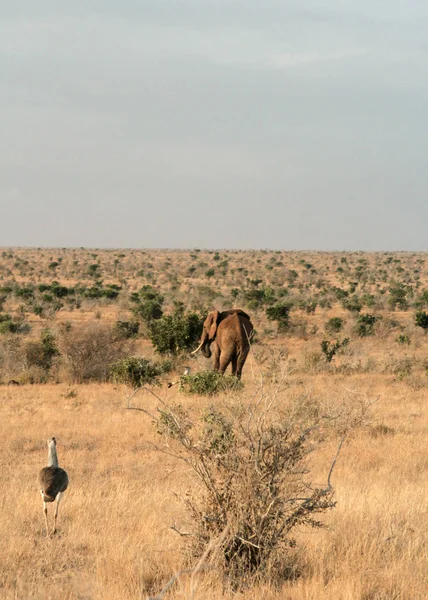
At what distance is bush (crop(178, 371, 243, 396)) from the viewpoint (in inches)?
579

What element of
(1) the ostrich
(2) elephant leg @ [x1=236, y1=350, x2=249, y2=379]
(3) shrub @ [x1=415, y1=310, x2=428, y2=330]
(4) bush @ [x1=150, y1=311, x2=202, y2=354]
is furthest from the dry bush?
(3) shrub @ [x1=415, y1=310, x2=428, y2=330]

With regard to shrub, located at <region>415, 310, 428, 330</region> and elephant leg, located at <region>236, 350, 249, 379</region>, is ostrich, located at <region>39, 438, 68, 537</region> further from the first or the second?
shrub, located at <region>415, 310, 428, 330</region>

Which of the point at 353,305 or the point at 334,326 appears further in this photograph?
the point at 353,305

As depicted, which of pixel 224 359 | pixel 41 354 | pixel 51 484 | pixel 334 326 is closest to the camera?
pixel 51 484

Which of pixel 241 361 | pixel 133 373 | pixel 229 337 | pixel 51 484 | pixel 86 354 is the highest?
pixel 229 337

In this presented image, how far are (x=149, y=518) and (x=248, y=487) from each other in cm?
172

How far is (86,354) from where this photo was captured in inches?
724

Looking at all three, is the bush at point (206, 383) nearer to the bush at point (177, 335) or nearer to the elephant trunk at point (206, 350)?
the elephant trunk at point (206, 350)

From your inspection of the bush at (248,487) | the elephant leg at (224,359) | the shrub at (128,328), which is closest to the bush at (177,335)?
the elephant leg at (224,359)

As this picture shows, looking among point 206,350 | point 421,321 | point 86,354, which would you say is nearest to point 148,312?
point 421,321

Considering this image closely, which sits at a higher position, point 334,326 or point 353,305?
point 353,305

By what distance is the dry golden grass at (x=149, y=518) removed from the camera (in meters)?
4.97

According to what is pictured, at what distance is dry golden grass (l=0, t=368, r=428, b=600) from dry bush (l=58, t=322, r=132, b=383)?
557 cm

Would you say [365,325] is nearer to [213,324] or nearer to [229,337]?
[213,324]
